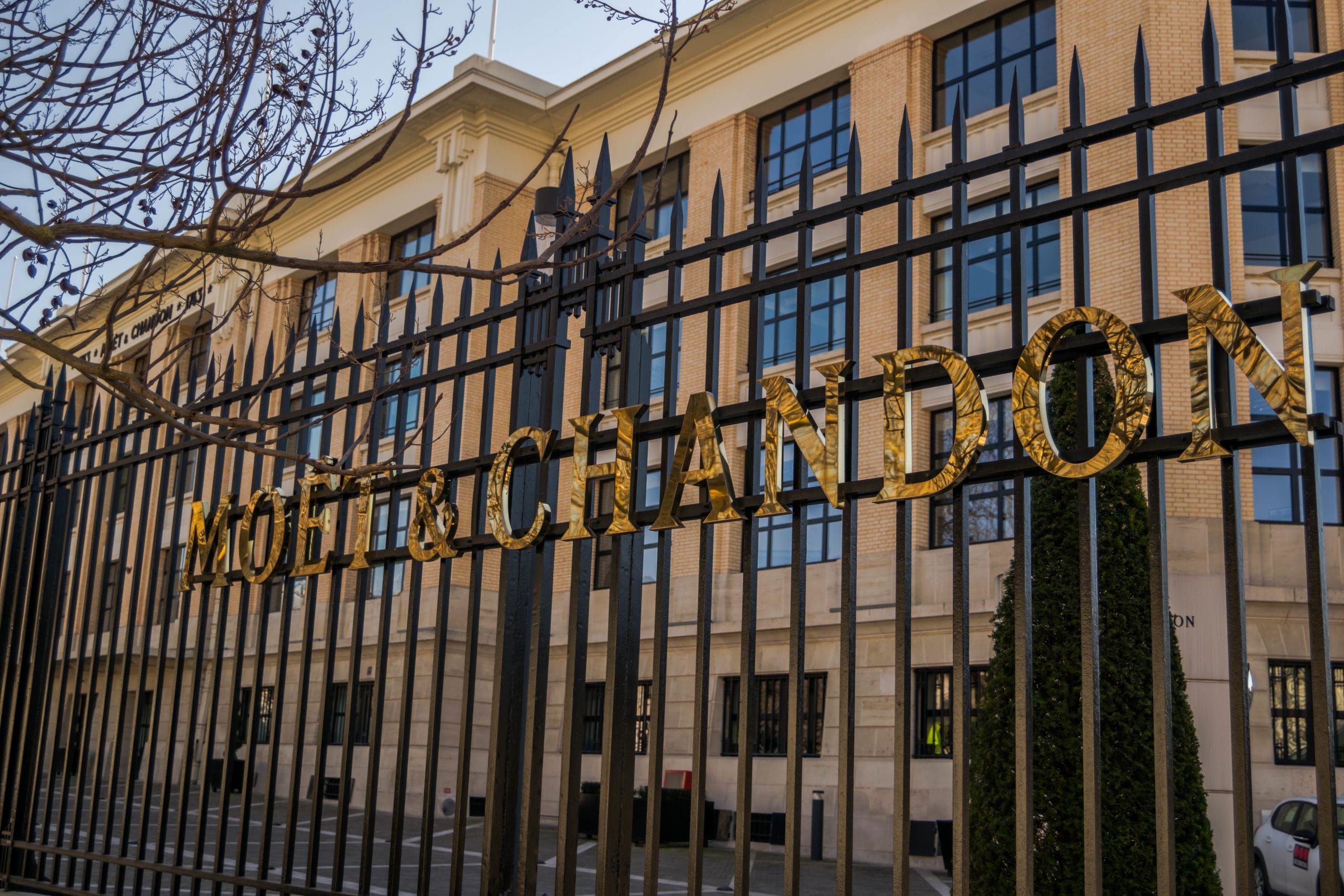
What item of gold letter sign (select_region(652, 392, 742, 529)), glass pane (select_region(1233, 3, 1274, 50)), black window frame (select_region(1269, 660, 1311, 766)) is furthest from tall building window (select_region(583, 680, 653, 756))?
gold letter sign (select_region(652, 392, 742, 529))

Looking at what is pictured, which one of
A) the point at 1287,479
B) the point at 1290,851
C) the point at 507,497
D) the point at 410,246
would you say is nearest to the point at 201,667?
the point at 507,497

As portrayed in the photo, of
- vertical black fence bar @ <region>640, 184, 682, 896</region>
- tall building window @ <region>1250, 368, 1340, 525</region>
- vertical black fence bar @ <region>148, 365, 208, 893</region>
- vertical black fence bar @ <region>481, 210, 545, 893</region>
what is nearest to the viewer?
vertical black fence bar @ <region>640, 184, 682, 896</region>

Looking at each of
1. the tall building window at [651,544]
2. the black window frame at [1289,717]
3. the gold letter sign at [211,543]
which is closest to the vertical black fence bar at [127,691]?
the gold letter sign at [211,543]

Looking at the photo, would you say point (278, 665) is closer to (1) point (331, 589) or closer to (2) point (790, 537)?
(1) point (331, 589)

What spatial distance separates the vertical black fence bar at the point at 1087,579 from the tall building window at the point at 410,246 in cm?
2673

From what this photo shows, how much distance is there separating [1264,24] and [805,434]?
18.9 metres

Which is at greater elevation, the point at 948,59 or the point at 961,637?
the point at 948,59

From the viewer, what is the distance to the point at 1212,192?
3.74 m

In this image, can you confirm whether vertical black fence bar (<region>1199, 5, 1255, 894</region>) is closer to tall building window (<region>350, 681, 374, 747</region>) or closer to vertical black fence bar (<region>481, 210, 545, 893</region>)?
vertical black fence bar (<region>481, 210, 545, 893</region>)

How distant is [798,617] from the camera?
4586mm

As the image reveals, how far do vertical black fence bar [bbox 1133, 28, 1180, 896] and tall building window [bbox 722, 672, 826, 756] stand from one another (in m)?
17.5

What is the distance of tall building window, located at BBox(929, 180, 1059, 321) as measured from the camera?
2000 cm

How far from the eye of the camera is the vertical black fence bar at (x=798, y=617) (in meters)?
4.24

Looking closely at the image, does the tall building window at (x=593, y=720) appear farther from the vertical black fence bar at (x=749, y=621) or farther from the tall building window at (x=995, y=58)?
the vertical black fence bar at (x=749, y=621)
